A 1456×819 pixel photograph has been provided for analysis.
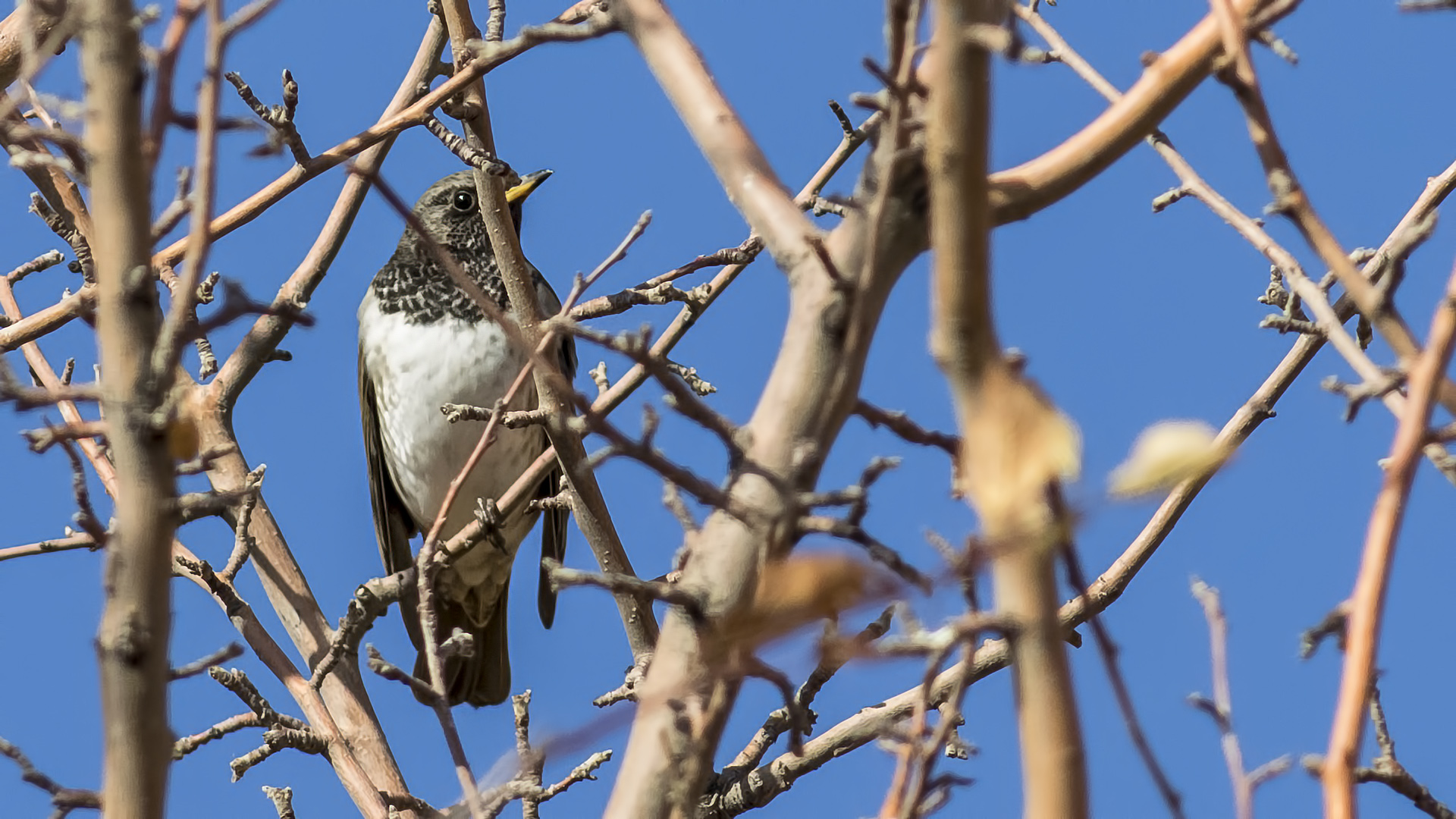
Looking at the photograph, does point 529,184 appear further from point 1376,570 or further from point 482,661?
point 1376,570

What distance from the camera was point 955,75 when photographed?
4.05ft

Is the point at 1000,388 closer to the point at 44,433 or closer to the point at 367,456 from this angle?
the point at 44,433

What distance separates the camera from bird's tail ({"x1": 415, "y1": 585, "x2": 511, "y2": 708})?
6492 millimetres

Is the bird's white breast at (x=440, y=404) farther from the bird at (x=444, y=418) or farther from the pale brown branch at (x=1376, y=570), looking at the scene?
the pale brown branch at (x=1376, y=570)

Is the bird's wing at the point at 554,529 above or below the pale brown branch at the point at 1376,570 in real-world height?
above

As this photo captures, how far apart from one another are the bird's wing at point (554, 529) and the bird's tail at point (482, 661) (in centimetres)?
48

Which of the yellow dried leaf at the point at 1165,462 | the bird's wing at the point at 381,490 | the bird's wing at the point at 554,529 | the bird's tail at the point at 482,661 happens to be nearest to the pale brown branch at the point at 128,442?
the yellow dried leaf at the point at 1165,462

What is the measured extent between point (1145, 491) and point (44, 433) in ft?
4.20

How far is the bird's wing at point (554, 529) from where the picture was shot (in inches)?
231

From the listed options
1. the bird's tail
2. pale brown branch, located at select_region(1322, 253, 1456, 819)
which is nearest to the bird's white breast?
the bird's tail

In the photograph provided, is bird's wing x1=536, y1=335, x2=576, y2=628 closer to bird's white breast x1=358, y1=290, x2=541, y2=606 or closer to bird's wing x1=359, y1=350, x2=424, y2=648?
bird's white breast x1=358, y1=290, x2=541, y2=606

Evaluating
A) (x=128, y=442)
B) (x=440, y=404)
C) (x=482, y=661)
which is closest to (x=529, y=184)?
(x=440, y=404)

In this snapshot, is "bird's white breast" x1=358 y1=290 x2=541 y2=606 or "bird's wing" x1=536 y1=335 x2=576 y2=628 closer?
"bird's wing" x1=536 y1=335 x2=576 y2=628

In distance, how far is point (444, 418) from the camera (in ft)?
21.3
